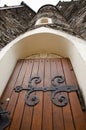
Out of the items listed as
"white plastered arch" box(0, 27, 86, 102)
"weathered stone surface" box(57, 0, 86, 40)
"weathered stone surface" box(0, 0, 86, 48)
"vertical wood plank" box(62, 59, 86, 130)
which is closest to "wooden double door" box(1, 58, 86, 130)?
"vertical wood plank" box(62, 59, 86, 130)

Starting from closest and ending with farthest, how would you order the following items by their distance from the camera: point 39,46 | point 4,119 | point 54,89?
point 4,119
point 54,89
point 39,46

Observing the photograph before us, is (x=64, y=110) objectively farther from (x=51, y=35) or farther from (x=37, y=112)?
(x=51, y=35)

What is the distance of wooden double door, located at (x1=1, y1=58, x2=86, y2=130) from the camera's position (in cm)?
182

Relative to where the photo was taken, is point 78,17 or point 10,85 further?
point 78,17

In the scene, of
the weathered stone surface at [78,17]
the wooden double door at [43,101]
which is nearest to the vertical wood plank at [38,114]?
the wooden double door at [43,101]

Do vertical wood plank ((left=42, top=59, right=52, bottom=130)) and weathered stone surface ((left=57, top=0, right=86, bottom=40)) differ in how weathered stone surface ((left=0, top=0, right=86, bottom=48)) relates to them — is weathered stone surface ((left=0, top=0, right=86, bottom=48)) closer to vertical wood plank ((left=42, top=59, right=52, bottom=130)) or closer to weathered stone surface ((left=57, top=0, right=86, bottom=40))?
weathered stone surface ((left=57, top=0, right=86, bottom=40))

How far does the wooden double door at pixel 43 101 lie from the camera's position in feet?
5.96

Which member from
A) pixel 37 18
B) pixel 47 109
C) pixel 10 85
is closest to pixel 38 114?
pixel 47 109

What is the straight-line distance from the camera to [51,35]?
317 centimetres

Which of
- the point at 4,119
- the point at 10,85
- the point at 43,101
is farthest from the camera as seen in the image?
the point at 10,85

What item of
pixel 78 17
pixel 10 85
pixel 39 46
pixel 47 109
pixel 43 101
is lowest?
pixel 47 109

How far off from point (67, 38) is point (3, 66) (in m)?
1.29

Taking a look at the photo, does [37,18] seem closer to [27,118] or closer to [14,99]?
Answer: [14,99]

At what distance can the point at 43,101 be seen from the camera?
2.15 m
